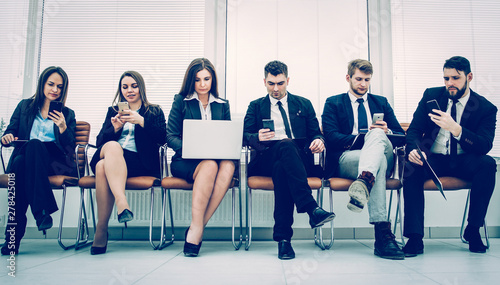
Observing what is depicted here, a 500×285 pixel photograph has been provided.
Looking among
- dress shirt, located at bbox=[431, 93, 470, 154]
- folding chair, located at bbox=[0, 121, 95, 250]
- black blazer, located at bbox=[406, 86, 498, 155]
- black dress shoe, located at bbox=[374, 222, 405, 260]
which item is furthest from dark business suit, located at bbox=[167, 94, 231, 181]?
dress shirt, located at bbox=[431, 93, 470, 154]

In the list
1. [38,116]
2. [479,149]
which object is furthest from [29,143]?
[479,149]

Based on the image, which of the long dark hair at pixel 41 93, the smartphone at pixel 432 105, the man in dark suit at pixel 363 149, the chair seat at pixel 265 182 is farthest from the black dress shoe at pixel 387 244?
the long dark hair at pixel 41 93

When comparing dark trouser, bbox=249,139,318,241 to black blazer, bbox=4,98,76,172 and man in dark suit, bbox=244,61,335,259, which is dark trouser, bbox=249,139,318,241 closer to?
man in dark suit, bbox=244,61,335,259

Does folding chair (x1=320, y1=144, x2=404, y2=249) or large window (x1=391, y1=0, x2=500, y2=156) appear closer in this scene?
folding chair (x1=320, y1=144, x2=404, y2=249)

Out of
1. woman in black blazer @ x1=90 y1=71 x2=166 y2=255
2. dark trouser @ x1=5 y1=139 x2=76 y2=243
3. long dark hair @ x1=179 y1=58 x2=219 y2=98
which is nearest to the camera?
dark trouser @ x1=5 y1=139 x2=76 y2=243

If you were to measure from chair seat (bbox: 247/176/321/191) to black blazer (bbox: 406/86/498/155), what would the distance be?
0.57 meters

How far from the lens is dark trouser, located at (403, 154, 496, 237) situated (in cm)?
196

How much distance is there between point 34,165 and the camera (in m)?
2.03

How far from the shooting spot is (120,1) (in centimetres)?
318

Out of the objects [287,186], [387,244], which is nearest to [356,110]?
[287,186]

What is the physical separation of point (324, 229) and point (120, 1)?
263cm

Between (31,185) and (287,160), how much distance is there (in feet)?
4.72

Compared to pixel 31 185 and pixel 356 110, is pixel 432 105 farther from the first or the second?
pixel 31 185

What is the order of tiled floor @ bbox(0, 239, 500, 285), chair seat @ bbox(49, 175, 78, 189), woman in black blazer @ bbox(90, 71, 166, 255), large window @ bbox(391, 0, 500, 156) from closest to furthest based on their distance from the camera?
tiled floor @ bbox(0, 239, 500, 285) < woman in black blazer @ bbox(90, 71, 166, 255) < chair seat @ bbox(49, 175, 78, 189) < large window @ bbox(391, 0, 500, 156)
